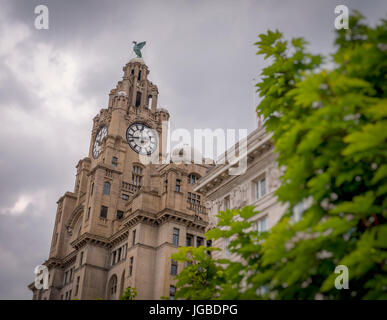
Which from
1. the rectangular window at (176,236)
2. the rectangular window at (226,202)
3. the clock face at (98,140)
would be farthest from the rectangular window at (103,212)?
the rectangular window at (226,202)

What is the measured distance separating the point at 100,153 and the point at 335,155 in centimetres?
6303

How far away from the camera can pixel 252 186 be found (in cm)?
3297

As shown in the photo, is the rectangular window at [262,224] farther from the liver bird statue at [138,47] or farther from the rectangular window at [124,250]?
the liver bird statue at [138,47]

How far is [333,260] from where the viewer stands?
13414 millimetres

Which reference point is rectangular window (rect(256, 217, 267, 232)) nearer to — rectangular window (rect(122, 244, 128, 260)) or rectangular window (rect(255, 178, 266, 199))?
rectangular window (rect(255, 178, 266, 199))

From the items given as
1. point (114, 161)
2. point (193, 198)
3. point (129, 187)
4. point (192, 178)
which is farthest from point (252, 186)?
point (114, 161)

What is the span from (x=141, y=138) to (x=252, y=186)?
155 ft

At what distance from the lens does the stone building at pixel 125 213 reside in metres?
55.8

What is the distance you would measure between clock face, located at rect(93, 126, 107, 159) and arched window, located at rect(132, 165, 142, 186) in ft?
25.6

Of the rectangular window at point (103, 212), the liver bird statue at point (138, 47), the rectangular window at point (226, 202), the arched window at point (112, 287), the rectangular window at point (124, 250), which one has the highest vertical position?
the liver bird statue at point (138, 47)

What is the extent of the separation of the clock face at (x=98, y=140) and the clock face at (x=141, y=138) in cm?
449
